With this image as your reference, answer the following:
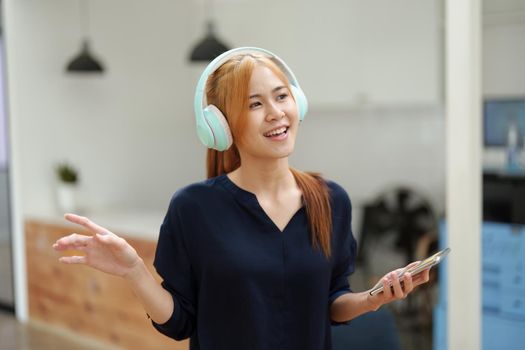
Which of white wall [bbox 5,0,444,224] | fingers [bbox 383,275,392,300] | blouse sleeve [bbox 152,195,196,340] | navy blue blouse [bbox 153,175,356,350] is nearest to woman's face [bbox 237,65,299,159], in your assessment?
navy blue blouse [bbox 153,175,356,350]

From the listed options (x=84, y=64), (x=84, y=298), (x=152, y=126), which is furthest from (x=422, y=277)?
(x=152, y=126)

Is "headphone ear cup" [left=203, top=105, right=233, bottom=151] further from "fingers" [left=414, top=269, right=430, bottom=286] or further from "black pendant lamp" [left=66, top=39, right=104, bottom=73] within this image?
"black pendant lamp" [left=66, top=39, right=104, bottom=73]

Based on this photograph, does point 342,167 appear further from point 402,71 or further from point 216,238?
point 216,238

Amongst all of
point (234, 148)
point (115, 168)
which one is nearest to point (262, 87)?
point (234, 148)

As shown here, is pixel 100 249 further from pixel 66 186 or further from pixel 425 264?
pixel 66 186

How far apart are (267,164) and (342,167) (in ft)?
12.0

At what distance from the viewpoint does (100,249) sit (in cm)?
128

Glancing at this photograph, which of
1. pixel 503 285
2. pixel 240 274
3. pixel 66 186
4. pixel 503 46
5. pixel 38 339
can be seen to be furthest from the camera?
pixel 66 186

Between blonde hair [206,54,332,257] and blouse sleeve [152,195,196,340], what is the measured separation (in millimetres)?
229

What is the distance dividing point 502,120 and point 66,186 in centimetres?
325

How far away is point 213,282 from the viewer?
1364 mm

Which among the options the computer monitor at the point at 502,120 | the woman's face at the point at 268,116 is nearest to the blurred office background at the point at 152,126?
the computer monitor at the point at 502,120

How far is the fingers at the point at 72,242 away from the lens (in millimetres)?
1231

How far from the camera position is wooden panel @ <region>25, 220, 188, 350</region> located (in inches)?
155
